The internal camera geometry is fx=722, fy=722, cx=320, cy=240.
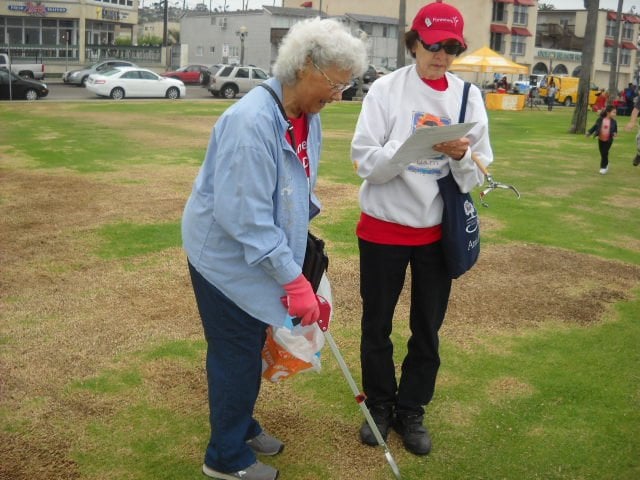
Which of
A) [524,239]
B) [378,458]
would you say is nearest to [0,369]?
[378,458]

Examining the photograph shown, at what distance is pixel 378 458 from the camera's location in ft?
11.0

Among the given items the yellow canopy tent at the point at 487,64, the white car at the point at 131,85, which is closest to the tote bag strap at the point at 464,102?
the white car at the point at 131,85

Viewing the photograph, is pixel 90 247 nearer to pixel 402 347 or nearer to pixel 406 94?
pixel 402 347

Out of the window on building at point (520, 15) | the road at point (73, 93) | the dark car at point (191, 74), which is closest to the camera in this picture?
the road at point (73, 93)

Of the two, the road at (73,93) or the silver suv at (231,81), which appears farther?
the silver suv at (231,81)

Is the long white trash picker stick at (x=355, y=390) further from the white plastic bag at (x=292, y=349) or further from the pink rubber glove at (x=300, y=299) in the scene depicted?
the pink rubber glove at (x=300, y=299)

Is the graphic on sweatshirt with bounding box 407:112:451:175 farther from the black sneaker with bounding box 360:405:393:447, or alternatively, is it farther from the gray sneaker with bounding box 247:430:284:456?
the gray sneaker with bounding box 247:430:284:456

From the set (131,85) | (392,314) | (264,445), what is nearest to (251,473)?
(264,445)

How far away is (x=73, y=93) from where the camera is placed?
32188 mm

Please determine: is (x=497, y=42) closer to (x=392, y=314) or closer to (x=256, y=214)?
(x=392, y=314)

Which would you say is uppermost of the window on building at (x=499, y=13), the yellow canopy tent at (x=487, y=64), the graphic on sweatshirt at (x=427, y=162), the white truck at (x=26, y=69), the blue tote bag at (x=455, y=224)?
the window on building at (x=499, y=13)

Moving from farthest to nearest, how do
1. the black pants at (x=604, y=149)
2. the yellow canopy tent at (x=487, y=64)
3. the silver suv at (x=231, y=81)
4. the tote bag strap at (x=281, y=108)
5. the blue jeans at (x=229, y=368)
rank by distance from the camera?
the silver suv at (x=231, y=81), the yellow canopy tent at (x=487, y=64), the black pants at (x=604, y=149), the blue jeans at (x=229, y=368), the tote bag strap at (x=281, y=108)

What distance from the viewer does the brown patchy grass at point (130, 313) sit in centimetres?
347

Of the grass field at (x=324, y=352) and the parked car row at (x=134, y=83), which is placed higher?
the parked car row at (x=134, y=83)
